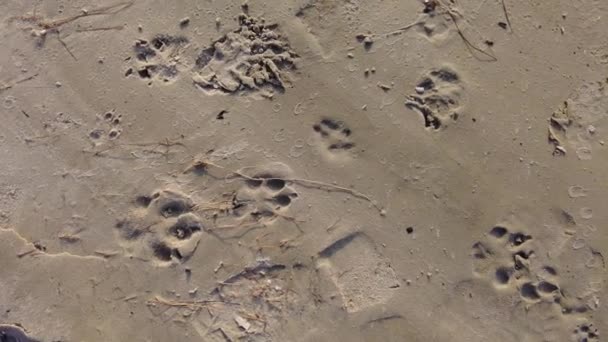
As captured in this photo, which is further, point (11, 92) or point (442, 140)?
point (11, 92)

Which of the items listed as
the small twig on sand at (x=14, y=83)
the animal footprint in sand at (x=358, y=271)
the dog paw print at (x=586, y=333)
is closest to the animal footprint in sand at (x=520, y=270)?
the dog paw print at (x=586, y=333)

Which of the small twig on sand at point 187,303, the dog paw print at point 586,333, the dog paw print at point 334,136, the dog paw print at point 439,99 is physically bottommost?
the dog paw print at point 586,333

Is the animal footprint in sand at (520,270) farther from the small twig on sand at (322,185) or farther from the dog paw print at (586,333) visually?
the small twig on sand at (322,185)

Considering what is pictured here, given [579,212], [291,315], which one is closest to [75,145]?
[291,315]

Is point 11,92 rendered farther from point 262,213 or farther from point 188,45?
point 262,213

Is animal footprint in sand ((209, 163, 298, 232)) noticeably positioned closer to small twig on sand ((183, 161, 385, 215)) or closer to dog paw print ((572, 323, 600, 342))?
small twig on sand ((183, 161, 385, 215))

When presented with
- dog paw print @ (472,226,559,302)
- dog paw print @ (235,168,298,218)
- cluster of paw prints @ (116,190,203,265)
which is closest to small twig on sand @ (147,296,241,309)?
cluster of paw prints @ (116,190,203,265)
